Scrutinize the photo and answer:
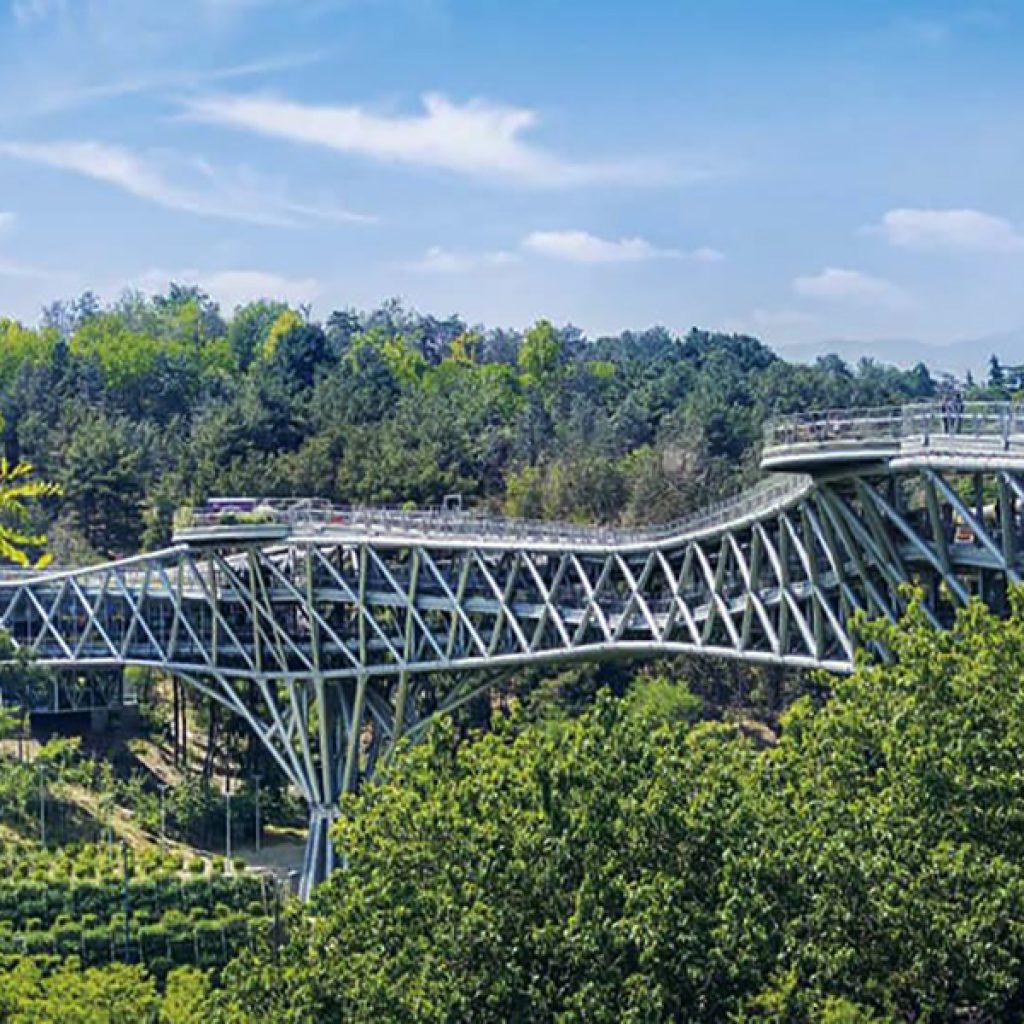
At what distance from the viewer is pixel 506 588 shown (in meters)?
61.5

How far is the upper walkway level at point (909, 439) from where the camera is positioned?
4172 cm

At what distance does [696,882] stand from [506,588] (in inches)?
1261

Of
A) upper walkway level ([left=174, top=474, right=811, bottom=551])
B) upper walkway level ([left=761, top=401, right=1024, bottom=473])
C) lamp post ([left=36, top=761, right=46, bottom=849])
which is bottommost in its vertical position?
lamp post ([left=36, top=761, right=46, bottom=849])

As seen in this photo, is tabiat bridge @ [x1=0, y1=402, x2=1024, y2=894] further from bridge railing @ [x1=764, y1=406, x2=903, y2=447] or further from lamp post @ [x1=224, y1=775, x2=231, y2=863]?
lamp post @ [x1=224, y1=775, x2=231, y2=863]

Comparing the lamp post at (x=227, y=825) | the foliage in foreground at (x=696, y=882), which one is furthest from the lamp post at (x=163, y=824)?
the foliage in foreground at (x=696, y=882)

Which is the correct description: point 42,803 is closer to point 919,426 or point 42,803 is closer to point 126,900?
point 126,900

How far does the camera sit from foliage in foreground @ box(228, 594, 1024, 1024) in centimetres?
2834

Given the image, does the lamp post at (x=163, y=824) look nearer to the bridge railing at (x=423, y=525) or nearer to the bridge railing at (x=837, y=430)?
the bridge railing at (x=423, y=525)

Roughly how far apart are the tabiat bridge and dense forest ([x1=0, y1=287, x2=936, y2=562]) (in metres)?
20.7

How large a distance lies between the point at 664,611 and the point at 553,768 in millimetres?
27354

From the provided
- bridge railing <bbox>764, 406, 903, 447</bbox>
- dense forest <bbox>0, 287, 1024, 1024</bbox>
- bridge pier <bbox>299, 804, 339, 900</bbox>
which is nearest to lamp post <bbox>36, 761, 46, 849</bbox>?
bridge pier <bbox>299, 804, 339, 900</bbox>

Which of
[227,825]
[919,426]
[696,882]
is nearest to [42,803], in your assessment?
[227,825]

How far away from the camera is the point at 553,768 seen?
102 feet

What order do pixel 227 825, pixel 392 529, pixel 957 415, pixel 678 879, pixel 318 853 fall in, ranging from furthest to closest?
pixel 227 825 < pixel 392 529 < pixel 318 853 < pixel 957 415 < pixel 678 879
